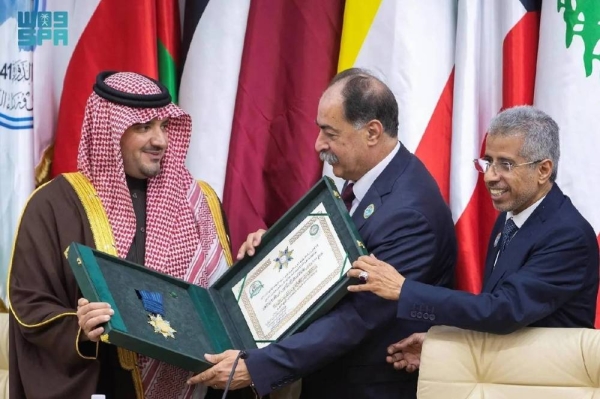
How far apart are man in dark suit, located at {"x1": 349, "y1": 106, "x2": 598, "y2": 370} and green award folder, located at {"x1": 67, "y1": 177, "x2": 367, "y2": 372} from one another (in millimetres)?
198

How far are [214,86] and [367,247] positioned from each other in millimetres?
1500

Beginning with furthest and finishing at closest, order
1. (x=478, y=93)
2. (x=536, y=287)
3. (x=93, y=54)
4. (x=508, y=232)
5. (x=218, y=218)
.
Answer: (x=93, y=54) → (x=478, y=93) → (x=218, y=218) → (x=508, y=232) → (x=536, y=287)

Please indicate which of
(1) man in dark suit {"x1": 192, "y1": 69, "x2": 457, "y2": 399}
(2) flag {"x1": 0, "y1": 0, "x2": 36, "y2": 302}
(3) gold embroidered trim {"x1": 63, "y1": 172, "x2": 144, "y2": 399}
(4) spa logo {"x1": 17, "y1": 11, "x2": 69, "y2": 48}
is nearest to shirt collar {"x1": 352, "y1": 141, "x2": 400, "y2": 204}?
(1) man in dark suit {"x1": 192, "y1": 69, "x2": 457, "y2": 399}

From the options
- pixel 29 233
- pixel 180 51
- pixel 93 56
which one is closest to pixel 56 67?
pixel 93 56

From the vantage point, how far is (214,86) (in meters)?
5.24

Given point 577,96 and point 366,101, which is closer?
point 366,101

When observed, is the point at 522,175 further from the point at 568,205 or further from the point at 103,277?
the point at 103,277

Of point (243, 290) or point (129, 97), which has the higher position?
point (129, 97)

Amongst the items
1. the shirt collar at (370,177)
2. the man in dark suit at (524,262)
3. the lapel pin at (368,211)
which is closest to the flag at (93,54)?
the shirt collar at (370,177)

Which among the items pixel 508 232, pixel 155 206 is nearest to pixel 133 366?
pixel 155 206

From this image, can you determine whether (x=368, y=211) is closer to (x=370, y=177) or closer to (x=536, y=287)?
(x=370, y=177)

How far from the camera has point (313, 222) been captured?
408 centimetres

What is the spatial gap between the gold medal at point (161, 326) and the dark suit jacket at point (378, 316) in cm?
27

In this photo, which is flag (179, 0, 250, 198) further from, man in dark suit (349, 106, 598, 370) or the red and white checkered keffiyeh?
man in dark suit (349, 106, 598, 370)
